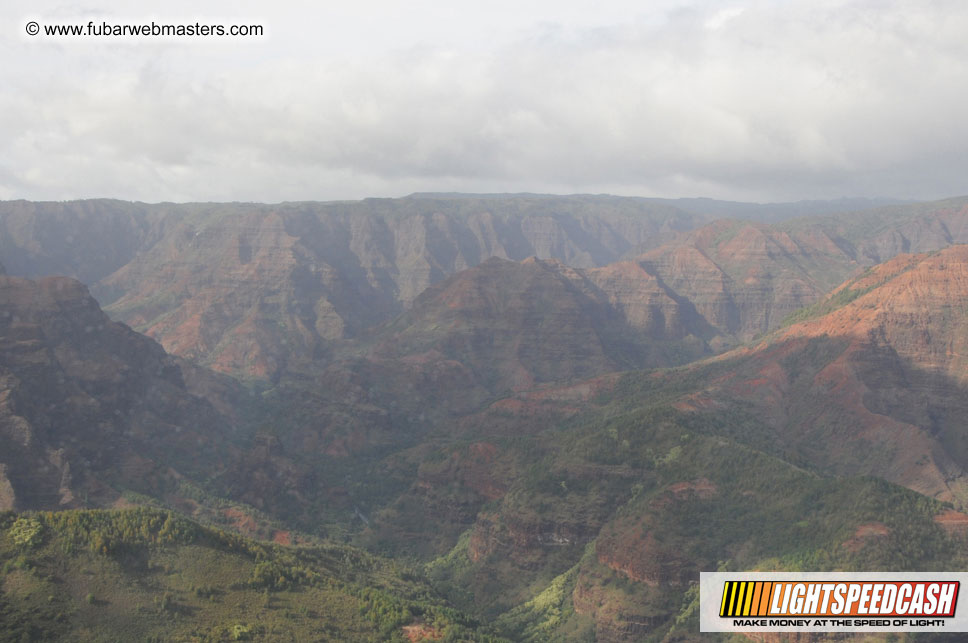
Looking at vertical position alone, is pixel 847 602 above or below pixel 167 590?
below

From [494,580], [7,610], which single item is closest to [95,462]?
[494,580]

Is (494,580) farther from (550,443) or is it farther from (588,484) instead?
(550,443)

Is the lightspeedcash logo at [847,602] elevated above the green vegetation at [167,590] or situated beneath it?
situated beneath

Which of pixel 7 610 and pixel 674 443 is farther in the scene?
pixel 674 443

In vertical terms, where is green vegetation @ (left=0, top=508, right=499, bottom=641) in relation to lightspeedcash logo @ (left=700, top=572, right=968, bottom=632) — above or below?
above

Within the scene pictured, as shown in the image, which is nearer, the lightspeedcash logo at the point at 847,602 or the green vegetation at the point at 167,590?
the green vegetation at the point at 167,590

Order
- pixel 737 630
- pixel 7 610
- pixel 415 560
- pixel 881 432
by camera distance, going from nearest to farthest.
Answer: pixel 7 610
pixel 737 630
pixel 415 560
pixel 881 432

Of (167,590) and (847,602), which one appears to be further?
(847,602)

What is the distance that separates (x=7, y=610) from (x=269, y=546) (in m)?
42.5

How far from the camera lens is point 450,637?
102750 mm

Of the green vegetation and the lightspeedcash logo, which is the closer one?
the green vegetation

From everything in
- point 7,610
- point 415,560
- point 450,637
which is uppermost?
point 7,610

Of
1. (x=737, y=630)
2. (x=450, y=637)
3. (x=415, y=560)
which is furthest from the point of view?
(x=415, y=560)

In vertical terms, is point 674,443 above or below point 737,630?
above
